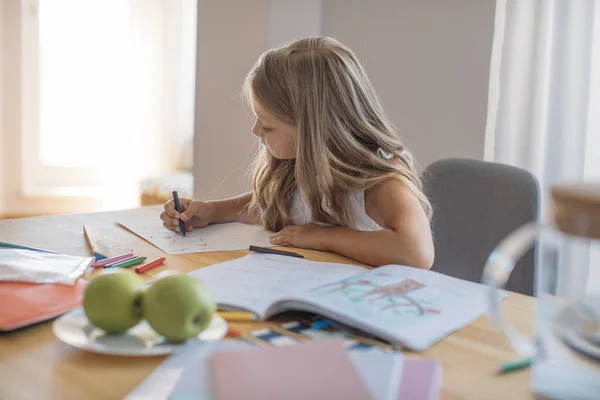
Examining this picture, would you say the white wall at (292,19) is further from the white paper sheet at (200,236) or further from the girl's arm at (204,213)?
the white paper sheet at (200,236)

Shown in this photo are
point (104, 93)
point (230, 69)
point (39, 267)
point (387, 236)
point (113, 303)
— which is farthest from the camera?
point (104, 93)

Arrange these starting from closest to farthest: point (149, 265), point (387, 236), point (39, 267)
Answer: point (39, 267) < point (149, 265) < point (387, 236)

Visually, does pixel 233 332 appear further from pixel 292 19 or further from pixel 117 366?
pixel 292 19

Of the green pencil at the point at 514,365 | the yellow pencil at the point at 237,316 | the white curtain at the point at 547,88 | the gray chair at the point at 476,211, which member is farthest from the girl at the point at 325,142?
the white curtain at the point at 547,88

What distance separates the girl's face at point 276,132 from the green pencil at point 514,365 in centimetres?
87

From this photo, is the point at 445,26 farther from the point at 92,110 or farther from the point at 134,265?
the point at 92,110

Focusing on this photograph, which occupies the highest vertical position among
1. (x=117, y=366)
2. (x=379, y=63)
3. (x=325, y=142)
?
(x=379, y=63)

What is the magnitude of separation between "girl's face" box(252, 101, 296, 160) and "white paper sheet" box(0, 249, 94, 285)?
0.57 m

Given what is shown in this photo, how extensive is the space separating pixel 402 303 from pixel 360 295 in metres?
0.05

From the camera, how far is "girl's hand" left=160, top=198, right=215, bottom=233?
4.51 ft

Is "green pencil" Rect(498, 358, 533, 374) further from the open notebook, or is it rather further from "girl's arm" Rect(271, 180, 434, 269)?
"girl's arm" Rect(271, 180, 434, 269)

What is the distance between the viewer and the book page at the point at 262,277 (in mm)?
845

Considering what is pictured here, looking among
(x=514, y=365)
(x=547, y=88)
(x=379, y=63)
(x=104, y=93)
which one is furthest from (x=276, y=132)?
(x=104, y=93)

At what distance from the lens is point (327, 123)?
145 cm
